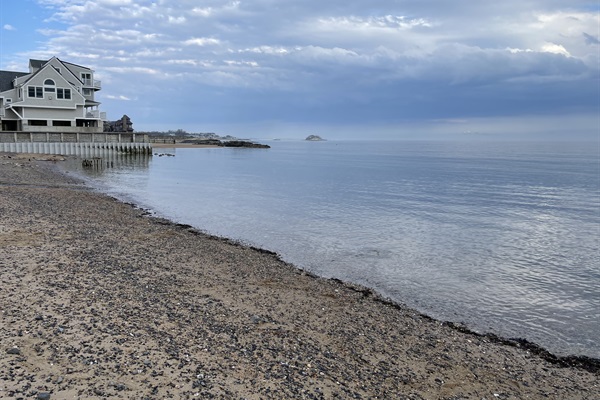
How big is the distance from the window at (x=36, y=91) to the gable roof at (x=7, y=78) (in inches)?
318

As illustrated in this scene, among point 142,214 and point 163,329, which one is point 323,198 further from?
point 163,329

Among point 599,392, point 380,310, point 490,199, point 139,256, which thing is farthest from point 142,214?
point 490,199

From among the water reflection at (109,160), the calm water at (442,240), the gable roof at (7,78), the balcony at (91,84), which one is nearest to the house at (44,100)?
the gable roof at (7,78)

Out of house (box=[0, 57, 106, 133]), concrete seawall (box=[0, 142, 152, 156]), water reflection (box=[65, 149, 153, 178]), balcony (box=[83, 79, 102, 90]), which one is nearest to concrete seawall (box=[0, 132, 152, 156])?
concrete seawall (box=[0, 142, 152, 156])

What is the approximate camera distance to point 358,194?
1398 inches

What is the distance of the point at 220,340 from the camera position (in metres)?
6.80

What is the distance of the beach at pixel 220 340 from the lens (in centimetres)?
550

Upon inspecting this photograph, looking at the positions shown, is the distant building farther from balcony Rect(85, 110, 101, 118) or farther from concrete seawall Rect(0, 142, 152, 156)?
concrete seawall Rect(0, 142, 152, 156)

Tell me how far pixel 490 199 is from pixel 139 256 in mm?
29384

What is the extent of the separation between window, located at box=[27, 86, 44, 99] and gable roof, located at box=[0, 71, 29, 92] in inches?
318

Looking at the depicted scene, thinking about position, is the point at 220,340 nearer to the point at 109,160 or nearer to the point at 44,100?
the point at 109,160

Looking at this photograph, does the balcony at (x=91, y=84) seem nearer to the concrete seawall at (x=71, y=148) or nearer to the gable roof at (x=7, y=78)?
the gable roof at (x=7, y=78)

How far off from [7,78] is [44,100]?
465 inches

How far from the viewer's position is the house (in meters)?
67.5
